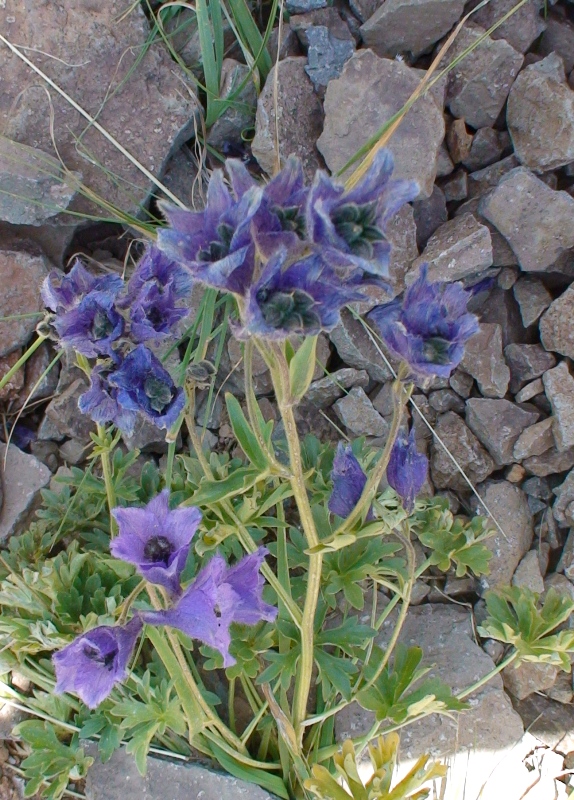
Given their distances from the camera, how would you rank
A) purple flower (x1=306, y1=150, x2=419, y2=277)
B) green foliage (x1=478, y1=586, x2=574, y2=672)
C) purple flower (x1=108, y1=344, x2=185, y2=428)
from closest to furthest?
1. purple flower (x1=306, y1=150, x2=419, y2=277)
2. purple flower (x1=108, y1=344, x2=185, y2=428)
3. green foliage (x1=478, y1=586, x2=574, y2=672)

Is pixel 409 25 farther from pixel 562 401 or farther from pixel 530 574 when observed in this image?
pixel 530 574

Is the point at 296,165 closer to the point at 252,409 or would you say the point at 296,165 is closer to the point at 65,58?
the point at 252,409

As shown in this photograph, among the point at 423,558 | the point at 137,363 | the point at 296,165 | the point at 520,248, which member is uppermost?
the point at 296,165

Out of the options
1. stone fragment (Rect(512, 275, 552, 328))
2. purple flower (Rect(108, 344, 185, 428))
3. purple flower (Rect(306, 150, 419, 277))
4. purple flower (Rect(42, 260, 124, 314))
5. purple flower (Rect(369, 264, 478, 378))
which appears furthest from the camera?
stone fragment (Rect(512, 275, 552, 328))

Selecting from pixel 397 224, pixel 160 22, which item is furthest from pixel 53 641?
pixel 160 22

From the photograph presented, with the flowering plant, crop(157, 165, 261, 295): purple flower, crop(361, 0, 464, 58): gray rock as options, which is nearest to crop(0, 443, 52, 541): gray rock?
the flowering plant

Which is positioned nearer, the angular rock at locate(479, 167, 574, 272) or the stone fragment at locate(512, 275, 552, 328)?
the angular rock at locate(479, 167, 574, 272)

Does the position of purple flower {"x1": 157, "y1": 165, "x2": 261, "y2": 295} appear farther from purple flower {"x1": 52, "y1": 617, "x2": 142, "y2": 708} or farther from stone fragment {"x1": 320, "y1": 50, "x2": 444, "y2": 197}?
stone fragment {"x1": 320, "y1": 50, "x2": 444, "y2": 197}
